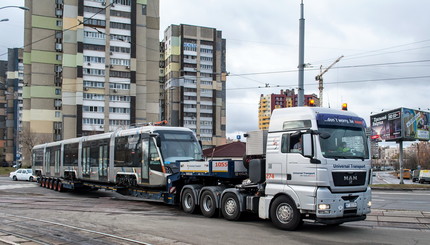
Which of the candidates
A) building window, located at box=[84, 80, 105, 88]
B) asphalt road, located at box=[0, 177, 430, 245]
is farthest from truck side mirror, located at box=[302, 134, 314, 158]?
building window, located at box=[84, 80, 105, 88]

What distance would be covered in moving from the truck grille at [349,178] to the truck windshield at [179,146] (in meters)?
7.28

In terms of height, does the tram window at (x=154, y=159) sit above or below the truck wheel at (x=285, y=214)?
above

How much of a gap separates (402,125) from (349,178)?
1373 inches

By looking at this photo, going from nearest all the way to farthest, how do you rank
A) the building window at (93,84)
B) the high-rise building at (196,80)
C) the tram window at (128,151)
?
1. the tram window at (128,151)
2. the building window at (93,84)
3. the high-rise building at (196,80)

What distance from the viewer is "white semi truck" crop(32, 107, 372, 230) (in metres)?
10.0

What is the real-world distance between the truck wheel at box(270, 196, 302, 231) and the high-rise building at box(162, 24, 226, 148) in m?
93.1

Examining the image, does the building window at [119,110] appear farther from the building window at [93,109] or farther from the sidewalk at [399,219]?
the sidewalk at [399,219]

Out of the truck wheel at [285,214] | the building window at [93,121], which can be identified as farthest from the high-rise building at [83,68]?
the truck wheel at [285,214]

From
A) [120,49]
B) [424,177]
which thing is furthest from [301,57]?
[120,49]

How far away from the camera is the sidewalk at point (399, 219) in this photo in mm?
11867

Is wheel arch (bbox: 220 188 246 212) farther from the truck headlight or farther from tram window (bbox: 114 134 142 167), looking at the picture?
tram window (bbox: 114 134 142 167)

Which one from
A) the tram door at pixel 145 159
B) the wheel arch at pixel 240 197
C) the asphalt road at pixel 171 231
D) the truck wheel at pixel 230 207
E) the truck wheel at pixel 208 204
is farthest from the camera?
the tram door at pixel 145 159

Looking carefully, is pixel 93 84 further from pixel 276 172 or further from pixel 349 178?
pixel 349 178

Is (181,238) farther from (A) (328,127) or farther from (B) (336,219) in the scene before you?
(A) (328,127)
